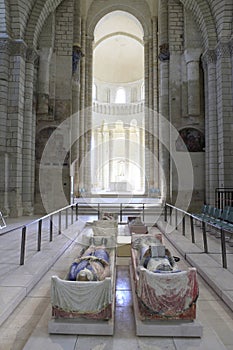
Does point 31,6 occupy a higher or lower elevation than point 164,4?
lower

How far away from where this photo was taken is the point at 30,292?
4785mm

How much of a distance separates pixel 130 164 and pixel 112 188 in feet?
27.7

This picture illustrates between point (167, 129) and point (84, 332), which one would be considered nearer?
point (84, 332)

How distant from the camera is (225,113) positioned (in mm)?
12992

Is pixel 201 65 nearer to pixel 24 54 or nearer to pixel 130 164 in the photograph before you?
pixel 24 54

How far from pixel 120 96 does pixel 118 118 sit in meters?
3.17

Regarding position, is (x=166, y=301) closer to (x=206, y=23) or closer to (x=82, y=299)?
(x=82, y=299)

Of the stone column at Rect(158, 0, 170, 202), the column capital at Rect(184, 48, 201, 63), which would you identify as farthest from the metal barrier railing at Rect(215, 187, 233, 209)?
the column capital at Rect(184, 48, 201, 63)

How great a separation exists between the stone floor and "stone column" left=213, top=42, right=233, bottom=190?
8805 mm

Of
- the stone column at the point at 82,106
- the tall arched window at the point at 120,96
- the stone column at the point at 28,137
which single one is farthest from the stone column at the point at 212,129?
the tall arched window at the point at 120,96

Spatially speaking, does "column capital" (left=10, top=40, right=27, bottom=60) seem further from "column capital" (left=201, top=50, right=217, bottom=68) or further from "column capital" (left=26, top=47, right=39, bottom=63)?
"column capital" (left=201, top=50, right=217, bottom=68)

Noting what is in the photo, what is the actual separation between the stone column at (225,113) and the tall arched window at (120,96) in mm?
23672

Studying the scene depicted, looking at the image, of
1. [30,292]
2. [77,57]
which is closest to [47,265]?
[30,292]

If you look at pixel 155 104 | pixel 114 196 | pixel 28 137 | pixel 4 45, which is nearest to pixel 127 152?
pixel 114 196
